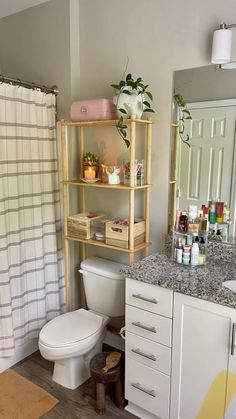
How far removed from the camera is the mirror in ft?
5.77

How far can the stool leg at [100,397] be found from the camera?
1819 mm

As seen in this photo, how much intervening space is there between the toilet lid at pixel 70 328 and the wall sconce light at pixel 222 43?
170 cm

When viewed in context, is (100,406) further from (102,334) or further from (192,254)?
(192,254)

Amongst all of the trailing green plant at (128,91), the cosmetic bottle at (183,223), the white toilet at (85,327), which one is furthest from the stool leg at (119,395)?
the trailing green plant at (128,91)

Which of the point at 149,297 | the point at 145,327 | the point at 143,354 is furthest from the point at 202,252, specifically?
the point at 143,354

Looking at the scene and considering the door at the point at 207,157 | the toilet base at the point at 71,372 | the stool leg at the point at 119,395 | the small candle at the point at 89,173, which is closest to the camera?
the door at the point at 207,157

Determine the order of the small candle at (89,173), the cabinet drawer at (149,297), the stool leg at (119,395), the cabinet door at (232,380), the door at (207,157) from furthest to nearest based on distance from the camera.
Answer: the small candle at (89,173) < the stool leg at (119,395) < the door at (207,157) < the cabinet drawer at (149,297) < the cabinet door at (232,380)

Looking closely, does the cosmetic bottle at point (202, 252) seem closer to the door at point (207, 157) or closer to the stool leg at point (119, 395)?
the door at point (207, 157)

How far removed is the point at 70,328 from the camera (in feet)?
6.40

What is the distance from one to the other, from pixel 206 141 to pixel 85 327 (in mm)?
1355

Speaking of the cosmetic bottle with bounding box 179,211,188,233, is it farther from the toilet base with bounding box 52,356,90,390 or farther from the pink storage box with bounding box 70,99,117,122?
the toilet base with bounding box 52,356,90,390

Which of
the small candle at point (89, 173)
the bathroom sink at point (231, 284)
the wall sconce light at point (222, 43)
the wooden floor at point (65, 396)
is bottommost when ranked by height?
the wooden floor at point (65, 396)

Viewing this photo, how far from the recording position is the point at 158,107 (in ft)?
6.50

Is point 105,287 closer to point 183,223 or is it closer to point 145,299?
point 145,299
